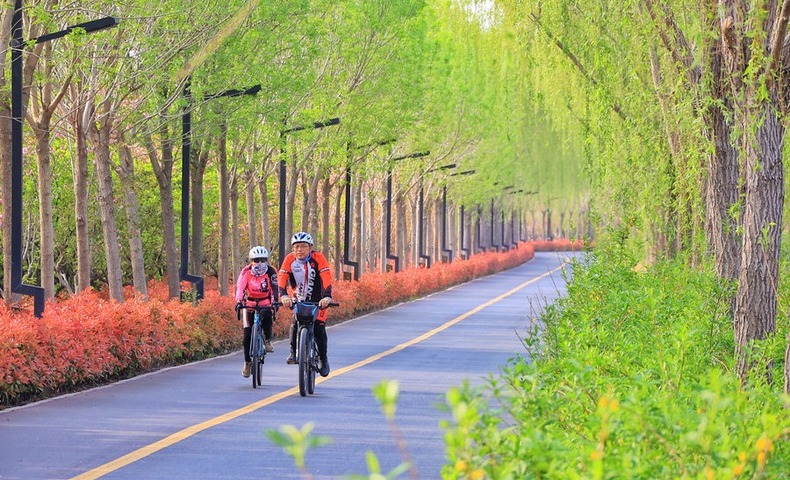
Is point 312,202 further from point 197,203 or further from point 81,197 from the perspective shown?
point 81,197

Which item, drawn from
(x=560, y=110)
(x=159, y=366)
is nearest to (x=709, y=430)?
(x=159, y=366)

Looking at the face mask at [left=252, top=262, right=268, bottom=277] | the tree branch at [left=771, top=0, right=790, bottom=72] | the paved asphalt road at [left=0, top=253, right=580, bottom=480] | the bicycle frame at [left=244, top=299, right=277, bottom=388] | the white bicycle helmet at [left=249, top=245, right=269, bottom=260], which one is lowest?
the paved asphalt road at [left=0, top=253, right=580, bottom=480]

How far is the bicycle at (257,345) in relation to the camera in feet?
57.7

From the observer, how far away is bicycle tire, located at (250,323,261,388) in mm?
17578

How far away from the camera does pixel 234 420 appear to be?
556 inches

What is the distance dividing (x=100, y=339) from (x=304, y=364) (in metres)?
2.91

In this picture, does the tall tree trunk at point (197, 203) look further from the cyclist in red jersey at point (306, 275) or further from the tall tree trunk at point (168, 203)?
the cyclist in red jersey at point (306, 275)

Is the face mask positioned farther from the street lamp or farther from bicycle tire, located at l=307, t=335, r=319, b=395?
the street lamp

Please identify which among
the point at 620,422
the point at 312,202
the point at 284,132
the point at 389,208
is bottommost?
the point at 620,422

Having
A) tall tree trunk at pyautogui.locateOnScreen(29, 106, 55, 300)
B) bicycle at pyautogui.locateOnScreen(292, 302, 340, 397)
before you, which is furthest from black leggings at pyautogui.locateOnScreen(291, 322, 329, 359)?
tall tree trunk at pyautogui.locateOnScreen(29, 106, 55, 300)

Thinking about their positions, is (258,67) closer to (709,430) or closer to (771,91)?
(771,91)

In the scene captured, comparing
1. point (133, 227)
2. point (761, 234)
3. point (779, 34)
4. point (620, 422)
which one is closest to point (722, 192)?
point (761, 234)

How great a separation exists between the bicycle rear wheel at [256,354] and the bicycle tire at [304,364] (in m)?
0.97

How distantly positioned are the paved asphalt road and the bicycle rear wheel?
166 millimetres
